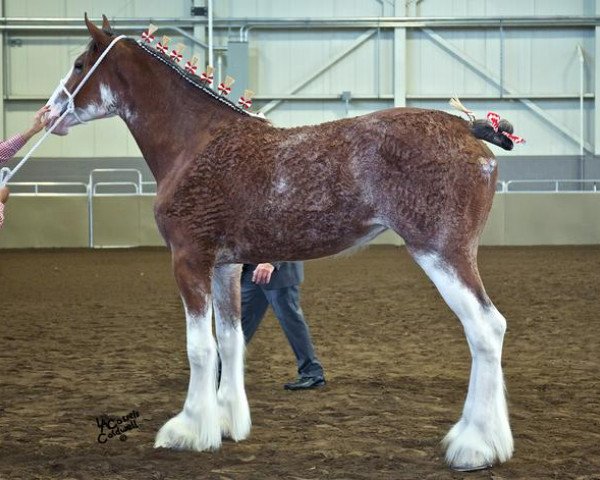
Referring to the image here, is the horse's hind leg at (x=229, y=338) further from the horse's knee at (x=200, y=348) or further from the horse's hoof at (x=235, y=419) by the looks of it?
the horse's knee at (x=200, y=348)

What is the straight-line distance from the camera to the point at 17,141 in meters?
4.87

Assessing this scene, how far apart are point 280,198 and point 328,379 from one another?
2085 mm

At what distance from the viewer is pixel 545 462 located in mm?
3963

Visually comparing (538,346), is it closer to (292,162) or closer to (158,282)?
(292,162)

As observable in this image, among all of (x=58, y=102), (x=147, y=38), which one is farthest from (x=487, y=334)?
(x=58, y=102)

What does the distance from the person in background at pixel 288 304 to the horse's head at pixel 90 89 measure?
59.3 inches

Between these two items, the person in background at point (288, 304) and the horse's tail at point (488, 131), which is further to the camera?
the person in background at point (288, 304)

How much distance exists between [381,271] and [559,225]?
6.36m

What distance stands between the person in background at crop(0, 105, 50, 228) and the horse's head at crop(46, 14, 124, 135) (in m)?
0.07

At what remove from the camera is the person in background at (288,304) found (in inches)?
221

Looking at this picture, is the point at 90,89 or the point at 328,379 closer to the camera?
the point at 90,89

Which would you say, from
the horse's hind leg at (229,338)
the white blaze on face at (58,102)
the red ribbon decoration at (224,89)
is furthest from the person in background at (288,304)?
the white blaze on face at (58,102)

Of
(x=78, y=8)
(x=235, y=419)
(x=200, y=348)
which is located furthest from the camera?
(x=78, y=8)

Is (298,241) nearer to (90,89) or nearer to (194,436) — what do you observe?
(194,436)
